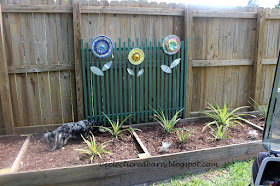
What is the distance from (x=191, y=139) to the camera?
11.6 feet

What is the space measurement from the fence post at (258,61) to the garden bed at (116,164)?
5.52 ft

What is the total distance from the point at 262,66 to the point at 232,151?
2.34 m

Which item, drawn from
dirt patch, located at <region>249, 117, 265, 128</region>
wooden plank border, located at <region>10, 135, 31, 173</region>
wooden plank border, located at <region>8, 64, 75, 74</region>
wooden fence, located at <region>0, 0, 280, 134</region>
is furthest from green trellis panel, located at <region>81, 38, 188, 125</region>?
dirt patch, located at <region>249, 117, 265, 128</region>

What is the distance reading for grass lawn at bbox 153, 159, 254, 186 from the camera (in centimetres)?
279

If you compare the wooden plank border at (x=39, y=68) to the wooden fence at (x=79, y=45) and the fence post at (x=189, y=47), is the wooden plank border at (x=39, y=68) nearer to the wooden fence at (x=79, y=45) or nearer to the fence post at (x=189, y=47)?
the wooden fence at (x=79, y=45)

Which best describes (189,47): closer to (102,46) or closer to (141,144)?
(102,46)

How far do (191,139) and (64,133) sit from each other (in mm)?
1882

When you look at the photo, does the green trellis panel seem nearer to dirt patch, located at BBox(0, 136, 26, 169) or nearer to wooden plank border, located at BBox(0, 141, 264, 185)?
dirt patch, located at BBox(0, 136, 26, 169)

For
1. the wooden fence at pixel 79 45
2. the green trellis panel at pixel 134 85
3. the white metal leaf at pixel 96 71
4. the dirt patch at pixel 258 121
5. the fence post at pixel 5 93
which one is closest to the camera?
the fence post at pixel 5 93

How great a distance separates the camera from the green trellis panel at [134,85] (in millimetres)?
3762

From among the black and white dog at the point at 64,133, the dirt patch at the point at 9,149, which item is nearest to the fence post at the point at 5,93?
the dirt patch at the point at 9,149

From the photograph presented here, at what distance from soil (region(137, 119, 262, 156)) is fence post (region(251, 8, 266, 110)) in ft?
3.40

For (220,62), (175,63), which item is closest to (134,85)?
(175,63)

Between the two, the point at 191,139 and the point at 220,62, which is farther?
the point at 220,62
